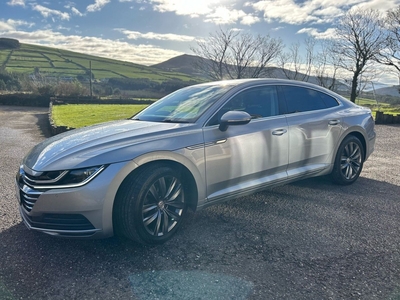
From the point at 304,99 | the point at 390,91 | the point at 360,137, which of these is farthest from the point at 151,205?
the point at 390,91

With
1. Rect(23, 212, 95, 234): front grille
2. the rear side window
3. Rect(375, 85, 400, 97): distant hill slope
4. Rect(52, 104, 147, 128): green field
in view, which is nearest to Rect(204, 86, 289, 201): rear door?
the rear side window

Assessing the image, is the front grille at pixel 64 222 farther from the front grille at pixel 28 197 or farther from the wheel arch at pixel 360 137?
the wheel arch at pixel 360 137

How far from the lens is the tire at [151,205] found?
2.77 meters

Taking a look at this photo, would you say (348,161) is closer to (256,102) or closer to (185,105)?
(256,102)

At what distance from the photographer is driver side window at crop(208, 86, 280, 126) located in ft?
12.1

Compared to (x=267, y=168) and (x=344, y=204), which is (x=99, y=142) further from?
(x=344, y=204)

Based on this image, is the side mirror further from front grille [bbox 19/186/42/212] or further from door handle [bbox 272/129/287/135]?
front grille [bbox 19/186/42/212]

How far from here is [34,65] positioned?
70.9m

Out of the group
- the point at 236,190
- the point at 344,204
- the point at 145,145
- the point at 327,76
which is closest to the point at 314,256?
the point at 236,190

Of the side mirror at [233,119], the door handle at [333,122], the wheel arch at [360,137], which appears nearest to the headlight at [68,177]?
the side mirror at [233,119]

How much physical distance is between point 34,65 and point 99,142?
79.3 meters

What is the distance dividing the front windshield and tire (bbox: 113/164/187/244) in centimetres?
76

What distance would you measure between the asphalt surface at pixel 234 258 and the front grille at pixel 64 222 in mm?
316

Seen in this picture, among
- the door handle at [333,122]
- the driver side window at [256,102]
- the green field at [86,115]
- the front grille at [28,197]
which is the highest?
the driver side window at [256,102]
